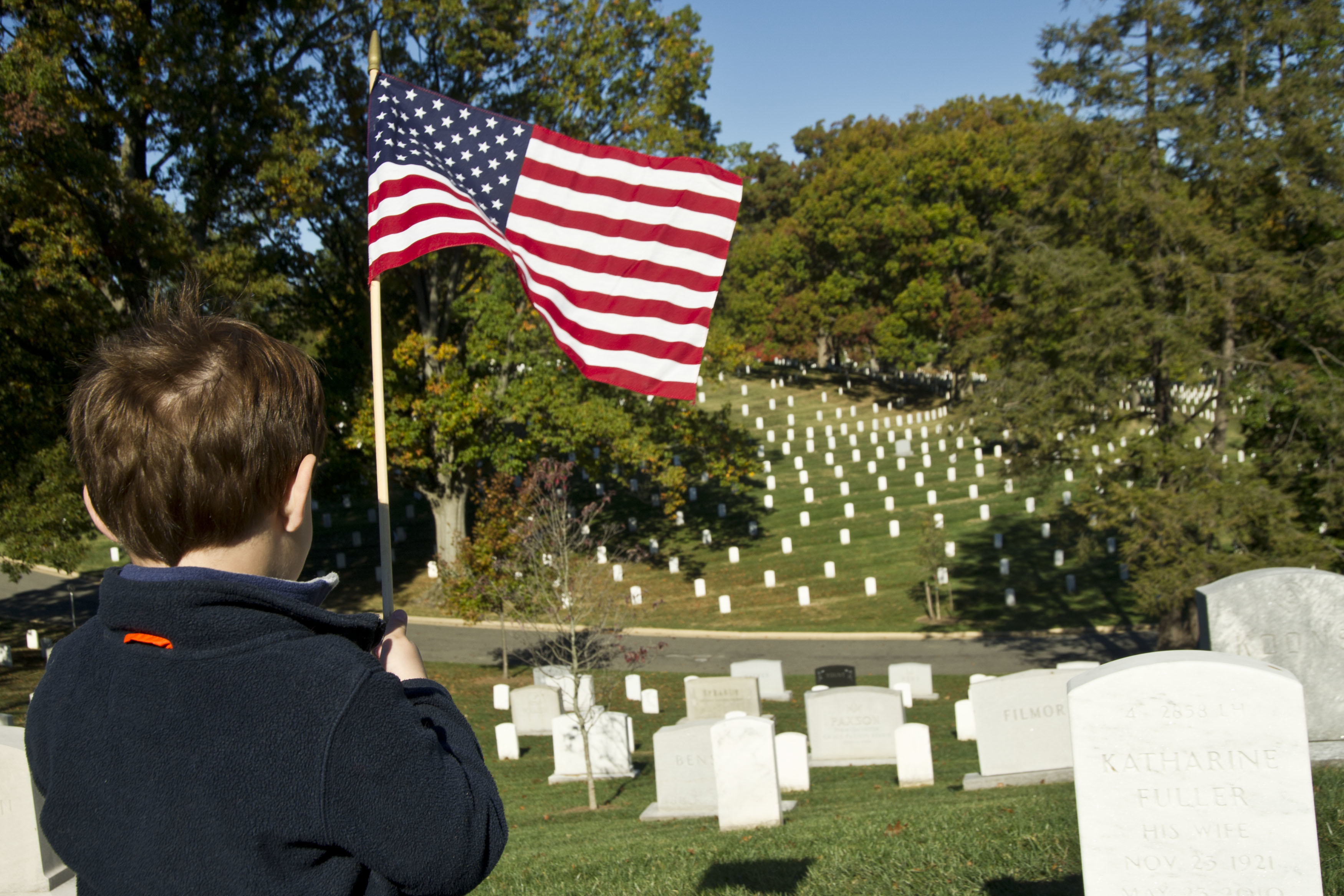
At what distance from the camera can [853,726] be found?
569 inches

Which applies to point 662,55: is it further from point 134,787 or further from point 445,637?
point 134,787

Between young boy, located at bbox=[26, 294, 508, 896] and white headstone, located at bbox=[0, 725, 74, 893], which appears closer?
young boy, located at bbox=[26, 294, 508, 896]

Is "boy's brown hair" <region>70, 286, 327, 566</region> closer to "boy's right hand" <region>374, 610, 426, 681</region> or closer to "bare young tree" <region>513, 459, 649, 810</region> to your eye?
"boy's right hand" <region>374, 610, 426, 681</region>

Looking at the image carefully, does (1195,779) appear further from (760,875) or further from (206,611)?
(206,611)

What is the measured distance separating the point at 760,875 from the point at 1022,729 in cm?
605

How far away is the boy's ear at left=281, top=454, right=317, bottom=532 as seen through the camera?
5.80 feet

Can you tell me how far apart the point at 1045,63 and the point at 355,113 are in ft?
49.8

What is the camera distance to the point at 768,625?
25609 mm

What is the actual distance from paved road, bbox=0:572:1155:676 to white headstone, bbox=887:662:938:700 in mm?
2116

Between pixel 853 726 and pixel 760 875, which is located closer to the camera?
pixel 760 875

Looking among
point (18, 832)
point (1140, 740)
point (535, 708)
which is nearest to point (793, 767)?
point (535, 708)

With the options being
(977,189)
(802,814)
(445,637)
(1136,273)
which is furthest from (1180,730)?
(977,189)

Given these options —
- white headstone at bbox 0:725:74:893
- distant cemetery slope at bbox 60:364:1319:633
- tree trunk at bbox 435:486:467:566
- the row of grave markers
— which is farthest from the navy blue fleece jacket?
tree trunk at bbox 435:486:467:566

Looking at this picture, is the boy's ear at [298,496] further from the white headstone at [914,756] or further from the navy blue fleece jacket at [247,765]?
the white headstone at [914,756]
